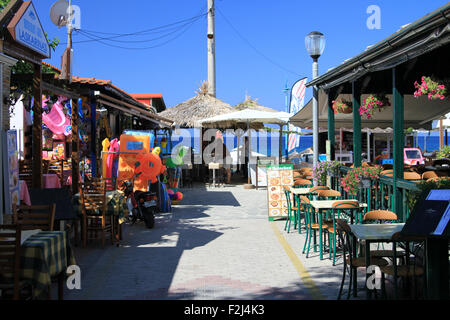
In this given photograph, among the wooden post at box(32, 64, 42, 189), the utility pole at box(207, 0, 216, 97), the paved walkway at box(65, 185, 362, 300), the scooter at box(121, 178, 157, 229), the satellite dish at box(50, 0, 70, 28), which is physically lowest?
the paved walkway at box(65, 185, 362, 300)

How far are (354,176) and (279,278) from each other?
2.99m

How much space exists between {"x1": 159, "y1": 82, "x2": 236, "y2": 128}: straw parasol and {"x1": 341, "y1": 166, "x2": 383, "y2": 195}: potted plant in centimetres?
1204

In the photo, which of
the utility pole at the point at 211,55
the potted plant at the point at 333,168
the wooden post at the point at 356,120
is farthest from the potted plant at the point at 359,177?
the utility pole at the point at 211,55

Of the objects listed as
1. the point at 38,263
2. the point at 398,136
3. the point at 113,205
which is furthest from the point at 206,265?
the point at 398,136

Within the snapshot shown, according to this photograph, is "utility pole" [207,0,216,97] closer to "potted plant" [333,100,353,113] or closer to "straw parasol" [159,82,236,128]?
"straw parasol" [159,82,236,128]

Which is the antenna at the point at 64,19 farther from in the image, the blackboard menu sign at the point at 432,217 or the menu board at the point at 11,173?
the blackboard menu sign at the point at 432,217

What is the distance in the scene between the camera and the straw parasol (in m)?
20.3

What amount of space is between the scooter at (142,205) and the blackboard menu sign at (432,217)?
655 centimetres

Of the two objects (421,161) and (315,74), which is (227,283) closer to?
(315,74)

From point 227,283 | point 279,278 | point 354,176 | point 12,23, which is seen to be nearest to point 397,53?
point 354,176

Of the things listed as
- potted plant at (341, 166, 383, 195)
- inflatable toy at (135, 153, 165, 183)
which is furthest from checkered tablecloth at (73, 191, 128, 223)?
potted plant at (341, 166, 383, 195)

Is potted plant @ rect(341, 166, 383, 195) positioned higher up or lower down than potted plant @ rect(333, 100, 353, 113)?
lower down

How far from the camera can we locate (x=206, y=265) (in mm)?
6594

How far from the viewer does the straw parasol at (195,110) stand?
20263 millimetres
